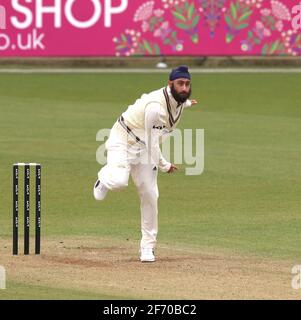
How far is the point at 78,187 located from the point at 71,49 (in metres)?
16.5

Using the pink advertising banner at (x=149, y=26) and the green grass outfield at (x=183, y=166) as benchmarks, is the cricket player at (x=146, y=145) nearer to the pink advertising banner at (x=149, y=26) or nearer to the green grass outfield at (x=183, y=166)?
the green grass outfield at (x=183, y=166)

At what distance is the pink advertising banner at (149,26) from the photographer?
1355 inches

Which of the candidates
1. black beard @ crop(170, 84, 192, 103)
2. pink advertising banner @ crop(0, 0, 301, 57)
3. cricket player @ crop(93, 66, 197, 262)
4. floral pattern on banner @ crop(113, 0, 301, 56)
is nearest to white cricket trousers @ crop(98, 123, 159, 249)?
cricket player @ crop(93, 66, 197, 262)

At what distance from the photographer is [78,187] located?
18984 millimetres

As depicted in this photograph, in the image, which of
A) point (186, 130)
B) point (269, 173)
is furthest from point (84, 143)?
point (269, 173)

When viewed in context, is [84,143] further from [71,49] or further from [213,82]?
[71,49]

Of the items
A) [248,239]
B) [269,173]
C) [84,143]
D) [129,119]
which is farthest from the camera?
[84,143]

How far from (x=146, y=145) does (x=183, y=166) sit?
7904 millimetres

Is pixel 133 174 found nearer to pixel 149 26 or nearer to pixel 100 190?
pixel 100 190

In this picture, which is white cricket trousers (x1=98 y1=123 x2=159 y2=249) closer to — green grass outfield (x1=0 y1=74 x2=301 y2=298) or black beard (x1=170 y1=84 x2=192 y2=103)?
black beard (x1=170 y1=84 x2=192 y2=103)

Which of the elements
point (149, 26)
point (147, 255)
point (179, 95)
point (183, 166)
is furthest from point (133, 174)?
point (149, 26)

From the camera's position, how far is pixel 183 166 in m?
21.2

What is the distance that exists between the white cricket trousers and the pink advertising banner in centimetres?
2108

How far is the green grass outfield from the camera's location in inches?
621
